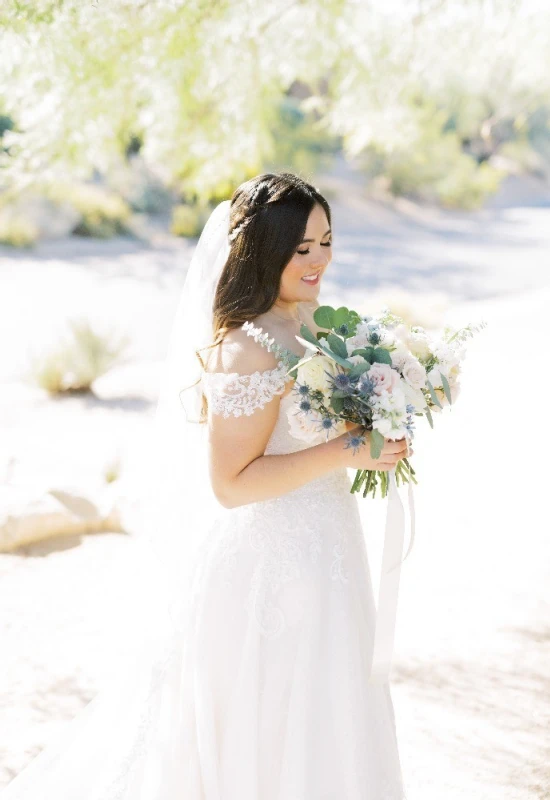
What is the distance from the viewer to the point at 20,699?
→ 12.0ft

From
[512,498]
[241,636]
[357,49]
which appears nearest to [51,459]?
[512,498]

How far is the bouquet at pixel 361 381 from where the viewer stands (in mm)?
2004

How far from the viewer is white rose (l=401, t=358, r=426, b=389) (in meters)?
2.12

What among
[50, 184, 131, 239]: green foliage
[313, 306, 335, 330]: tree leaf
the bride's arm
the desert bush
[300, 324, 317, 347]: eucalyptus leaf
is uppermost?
[50, 184, 131, 239]: green foliage

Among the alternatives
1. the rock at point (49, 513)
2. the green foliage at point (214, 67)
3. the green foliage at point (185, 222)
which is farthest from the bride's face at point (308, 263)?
the green foliage at point (185, 222)

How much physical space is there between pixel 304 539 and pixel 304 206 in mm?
823

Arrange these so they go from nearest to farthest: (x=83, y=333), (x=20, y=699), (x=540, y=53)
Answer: (x=20, y=699), (x=540, y=53), (x=83, y=333)

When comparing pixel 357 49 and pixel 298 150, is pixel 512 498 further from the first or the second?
pixel 298 150

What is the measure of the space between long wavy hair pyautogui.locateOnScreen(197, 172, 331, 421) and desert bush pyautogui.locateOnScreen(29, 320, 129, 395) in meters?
7.20

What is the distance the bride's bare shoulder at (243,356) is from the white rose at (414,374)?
1.02ft

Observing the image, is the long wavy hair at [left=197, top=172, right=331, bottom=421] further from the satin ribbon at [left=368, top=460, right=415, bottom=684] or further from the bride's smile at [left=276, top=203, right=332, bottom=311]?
the satin ribbon at [left=368, top=460, right=415, bottom=684]

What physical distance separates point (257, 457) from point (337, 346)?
330mm

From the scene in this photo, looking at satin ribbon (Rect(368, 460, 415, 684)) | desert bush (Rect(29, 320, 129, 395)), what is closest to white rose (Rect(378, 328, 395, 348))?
satin ribbon (Rect(368, 460, 415, 684))

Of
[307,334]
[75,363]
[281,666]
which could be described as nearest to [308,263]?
[307,334]
